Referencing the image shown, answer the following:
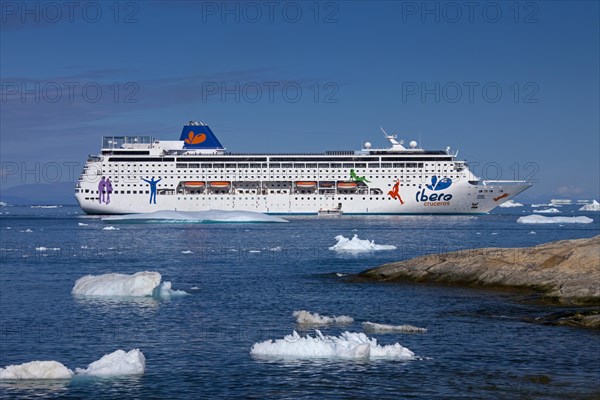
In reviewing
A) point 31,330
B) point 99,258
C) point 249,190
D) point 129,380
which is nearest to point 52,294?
point 31,330

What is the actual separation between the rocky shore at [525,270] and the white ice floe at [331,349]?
26.5 ft

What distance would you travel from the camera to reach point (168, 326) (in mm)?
19031

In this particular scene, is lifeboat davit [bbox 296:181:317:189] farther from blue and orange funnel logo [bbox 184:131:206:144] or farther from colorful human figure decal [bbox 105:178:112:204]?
colorful human figure decal [bbox 105:178:112:204]

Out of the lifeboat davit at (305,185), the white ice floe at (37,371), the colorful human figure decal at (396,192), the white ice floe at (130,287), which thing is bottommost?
the white ice floe at (37,371)

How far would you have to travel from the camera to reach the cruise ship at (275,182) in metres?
96.3

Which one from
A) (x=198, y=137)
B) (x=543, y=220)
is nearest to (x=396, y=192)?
(x=543, y=220)

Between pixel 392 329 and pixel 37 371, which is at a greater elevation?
pixel 392 329

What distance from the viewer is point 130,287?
23.7 metres

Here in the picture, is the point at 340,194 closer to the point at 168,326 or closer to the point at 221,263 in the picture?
the point at 221,263

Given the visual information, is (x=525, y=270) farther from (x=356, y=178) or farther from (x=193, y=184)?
(x=193, y=184)

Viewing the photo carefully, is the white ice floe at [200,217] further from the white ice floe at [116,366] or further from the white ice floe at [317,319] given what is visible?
the white ice floe at [116,366]

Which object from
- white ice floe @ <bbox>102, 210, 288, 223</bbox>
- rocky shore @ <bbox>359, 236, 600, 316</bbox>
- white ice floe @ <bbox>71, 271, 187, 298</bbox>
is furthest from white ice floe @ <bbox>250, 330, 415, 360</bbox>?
white ice floe @ <bbox>102, 210, 288, 223</bbox>

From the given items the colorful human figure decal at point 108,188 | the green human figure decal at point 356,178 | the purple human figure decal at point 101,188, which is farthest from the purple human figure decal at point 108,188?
the green human figure decal at point 356,178

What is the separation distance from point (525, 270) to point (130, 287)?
1225 cm
